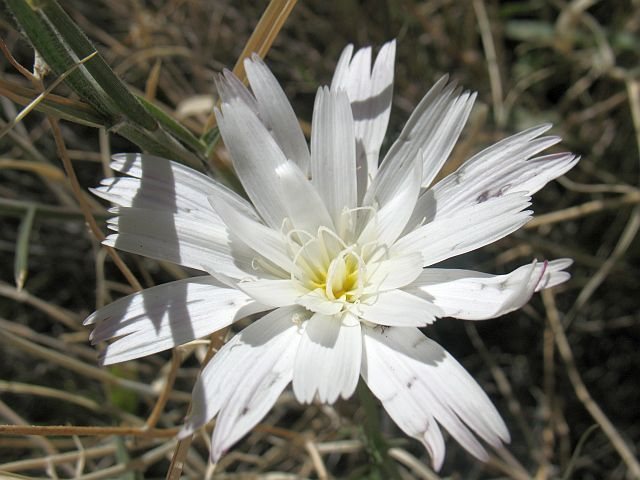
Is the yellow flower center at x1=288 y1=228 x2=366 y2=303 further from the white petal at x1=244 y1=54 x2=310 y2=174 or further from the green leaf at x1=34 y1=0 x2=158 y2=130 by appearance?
the green leaf at x1=34 y1=0 x2=158 y2=130

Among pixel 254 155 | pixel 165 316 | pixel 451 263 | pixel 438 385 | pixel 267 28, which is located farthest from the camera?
pixel 451 263

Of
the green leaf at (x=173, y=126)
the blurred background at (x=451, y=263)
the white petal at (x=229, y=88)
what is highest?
the white petal at (x=229, y=88)

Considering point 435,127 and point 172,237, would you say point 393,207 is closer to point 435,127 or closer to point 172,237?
point 435,127

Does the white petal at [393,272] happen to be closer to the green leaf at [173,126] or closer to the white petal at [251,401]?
the white petal at [251,401]

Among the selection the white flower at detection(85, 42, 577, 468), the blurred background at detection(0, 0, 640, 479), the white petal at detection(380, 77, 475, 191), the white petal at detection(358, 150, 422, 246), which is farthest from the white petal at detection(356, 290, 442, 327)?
the blurred background at detection(0, 0, 640, 479)

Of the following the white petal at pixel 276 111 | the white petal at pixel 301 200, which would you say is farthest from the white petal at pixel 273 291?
the white petal at pixel 276 111

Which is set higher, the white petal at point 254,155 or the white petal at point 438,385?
the white petal at point 254,155

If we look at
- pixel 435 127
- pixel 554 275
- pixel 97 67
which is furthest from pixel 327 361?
pixel 97 67
